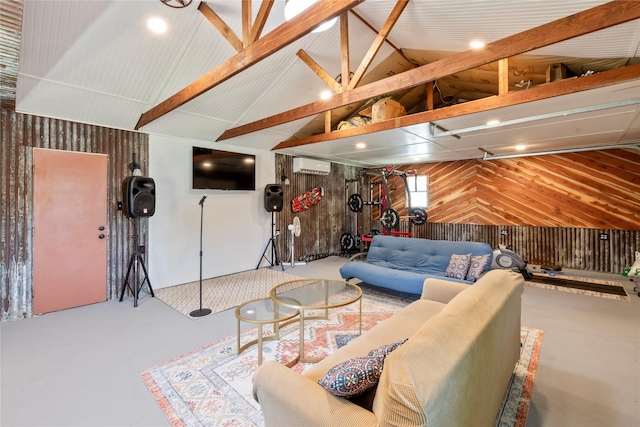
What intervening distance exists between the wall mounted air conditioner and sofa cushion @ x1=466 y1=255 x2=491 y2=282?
416 cm

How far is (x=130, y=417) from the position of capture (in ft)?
6.12

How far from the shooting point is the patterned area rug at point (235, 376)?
6.17ft

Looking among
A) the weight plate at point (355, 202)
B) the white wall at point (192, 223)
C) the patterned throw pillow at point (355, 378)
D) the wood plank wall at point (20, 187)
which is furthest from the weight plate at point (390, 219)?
the wood plank wall at point (20, 187)

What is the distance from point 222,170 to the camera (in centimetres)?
538

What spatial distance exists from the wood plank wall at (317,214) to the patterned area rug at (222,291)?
1.31 m

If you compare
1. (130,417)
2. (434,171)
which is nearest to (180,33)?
(130,417)

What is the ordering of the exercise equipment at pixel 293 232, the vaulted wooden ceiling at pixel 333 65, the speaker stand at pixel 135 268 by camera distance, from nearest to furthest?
the vaulted wooden ceiling at pixel 333 65 < the speaker stand at pixel 135 268 < the exercise equipment at pixel 293 232

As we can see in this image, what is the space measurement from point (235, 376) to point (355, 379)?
1.56 metres

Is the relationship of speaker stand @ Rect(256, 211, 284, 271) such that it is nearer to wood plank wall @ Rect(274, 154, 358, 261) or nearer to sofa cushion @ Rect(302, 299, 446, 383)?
wood plank wall @ Rect(274, 154, 358, 261)

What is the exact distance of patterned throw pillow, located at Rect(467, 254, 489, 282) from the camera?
12.1ft

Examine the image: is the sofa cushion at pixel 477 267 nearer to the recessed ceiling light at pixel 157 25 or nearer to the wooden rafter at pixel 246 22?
the wooden rafter at pixel 246 22

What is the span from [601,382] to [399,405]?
2414 mm

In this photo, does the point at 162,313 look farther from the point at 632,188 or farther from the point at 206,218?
the point at 632,188

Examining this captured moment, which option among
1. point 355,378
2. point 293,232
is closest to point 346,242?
point 293,232
